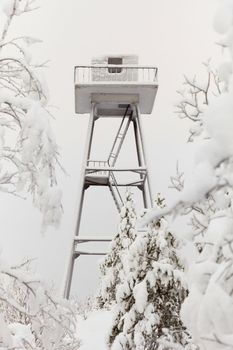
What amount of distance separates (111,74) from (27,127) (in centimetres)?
1743

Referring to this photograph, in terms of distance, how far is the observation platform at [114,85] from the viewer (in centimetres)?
2106

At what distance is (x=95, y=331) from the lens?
66.7 ft

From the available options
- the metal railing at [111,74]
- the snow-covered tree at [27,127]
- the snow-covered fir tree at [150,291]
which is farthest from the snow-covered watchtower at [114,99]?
the snow-covered tree at [27,127]

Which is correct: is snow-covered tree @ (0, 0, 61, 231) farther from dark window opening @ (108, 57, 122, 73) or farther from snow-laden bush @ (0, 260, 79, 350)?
dark window opening @ (108, 57, 122, 73)

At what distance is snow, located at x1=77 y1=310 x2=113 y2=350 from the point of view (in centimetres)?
1848

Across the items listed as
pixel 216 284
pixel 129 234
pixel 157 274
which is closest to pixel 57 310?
pixel 216 284

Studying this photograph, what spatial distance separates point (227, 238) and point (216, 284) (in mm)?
210

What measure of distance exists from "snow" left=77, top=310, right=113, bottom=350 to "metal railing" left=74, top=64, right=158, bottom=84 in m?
7.96

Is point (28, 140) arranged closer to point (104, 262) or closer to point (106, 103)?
point (106, 103)

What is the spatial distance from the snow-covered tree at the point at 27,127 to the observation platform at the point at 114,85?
16.2 metres

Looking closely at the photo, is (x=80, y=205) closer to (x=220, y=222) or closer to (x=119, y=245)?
(x=119, y=245)

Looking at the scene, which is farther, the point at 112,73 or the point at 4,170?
the point at 112,73

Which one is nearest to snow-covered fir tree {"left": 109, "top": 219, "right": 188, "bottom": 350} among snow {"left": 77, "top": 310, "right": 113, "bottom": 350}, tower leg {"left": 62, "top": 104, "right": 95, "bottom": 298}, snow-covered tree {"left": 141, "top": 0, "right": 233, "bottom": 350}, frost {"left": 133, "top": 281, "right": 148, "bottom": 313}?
frost {"left": 133, "top": 281, "right": 148, "bottom": 313}

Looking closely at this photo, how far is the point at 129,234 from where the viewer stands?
21438 millimetres
